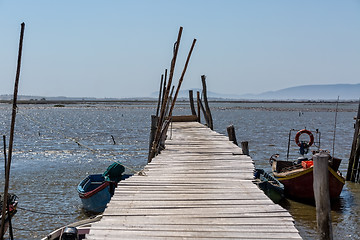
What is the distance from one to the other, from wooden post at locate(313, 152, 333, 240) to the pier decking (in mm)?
1145

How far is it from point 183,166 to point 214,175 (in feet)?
4.59

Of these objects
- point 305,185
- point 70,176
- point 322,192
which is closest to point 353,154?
point 305,185

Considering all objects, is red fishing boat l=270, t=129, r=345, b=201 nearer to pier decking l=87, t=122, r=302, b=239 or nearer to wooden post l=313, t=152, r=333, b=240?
pier decking l=87, t=122, r=302, b=239

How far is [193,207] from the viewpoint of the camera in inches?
283

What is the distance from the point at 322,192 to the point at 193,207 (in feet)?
8.52

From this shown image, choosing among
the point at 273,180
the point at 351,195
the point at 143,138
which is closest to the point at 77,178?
the point at 273,180

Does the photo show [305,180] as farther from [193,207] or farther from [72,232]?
[193,207]

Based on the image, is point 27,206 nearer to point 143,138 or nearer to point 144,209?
point 144,209

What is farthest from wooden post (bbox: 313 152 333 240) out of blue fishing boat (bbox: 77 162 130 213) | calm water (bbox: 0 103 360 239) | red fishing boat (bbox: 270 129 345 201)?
blue fishing boat (bbox: 77 162 130 213)

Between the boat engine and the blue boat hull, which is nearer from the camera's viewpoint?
the boat engine

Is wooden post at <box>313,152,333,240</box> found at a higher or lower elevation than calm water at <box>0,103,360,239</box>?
higher

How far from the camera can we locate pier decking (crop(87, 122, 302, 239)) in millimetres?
6078

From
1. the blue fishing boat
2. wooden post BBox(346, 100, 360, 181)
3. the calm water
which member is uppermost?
wooden post BBox(346, 100, 360, 181)

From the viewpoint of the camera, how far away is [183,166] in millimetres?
11047
